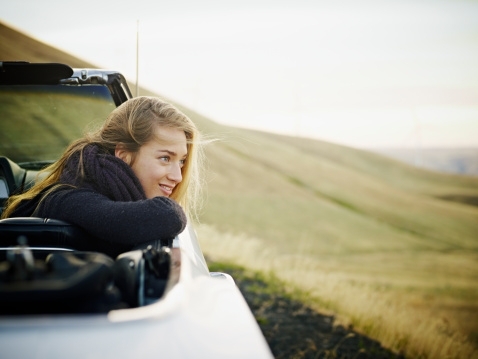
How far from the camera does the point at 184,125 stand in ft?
8.00

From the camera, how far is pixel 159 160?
236 cm

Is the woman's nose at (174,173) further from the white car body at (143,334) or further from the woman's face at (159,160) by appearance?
the white car body at (143,334)

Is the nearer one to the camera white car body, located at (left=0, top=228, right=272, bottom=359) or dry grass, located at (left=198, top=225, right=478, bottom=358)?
white car body, located at (left=0, top=228, right=272, bottom=359)

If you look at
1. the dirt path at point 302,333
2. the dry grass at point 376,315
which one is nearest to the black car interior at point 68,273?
the dirt path at point 302,333

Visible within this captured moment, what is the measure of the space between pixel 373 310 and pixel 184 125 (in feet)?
17.1

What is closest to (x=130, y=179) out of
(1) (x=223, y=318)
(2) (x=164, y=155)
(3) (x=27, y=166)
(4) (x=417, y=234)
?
(2) (x=164, y=155)

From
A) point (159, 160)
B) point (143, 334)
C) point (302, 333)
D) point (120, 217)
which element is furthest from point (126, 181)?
point (302, 333)

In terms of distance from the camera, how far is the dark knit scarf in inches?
80.5

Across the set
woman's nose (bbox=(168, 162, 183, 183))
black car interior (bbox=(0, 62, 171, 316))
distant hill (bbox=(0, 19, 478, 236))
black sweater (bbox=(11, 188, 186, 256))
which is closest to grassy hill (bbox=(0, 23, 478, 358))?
distant hill (bbox=(0, 19, 478, 236))

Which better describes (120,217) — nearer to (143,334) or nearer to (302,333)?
(143,334)

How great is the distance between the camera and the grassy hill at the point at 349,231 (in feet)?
19.5

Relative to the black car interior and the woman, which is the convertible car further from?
the woman

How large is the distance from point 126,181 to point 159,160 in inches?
11.2

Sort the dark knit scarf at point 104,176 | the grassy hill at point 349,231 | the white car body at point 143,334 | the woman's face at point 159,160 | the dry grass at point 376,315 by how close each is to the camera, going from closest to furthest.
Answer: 1. the white car body at point 143,334
2. the dark knit scarf at point 104,176
3. the woman's face at point 159,160
4. the dry grass at point 376,315
5. the grassy hill at point 349,231
